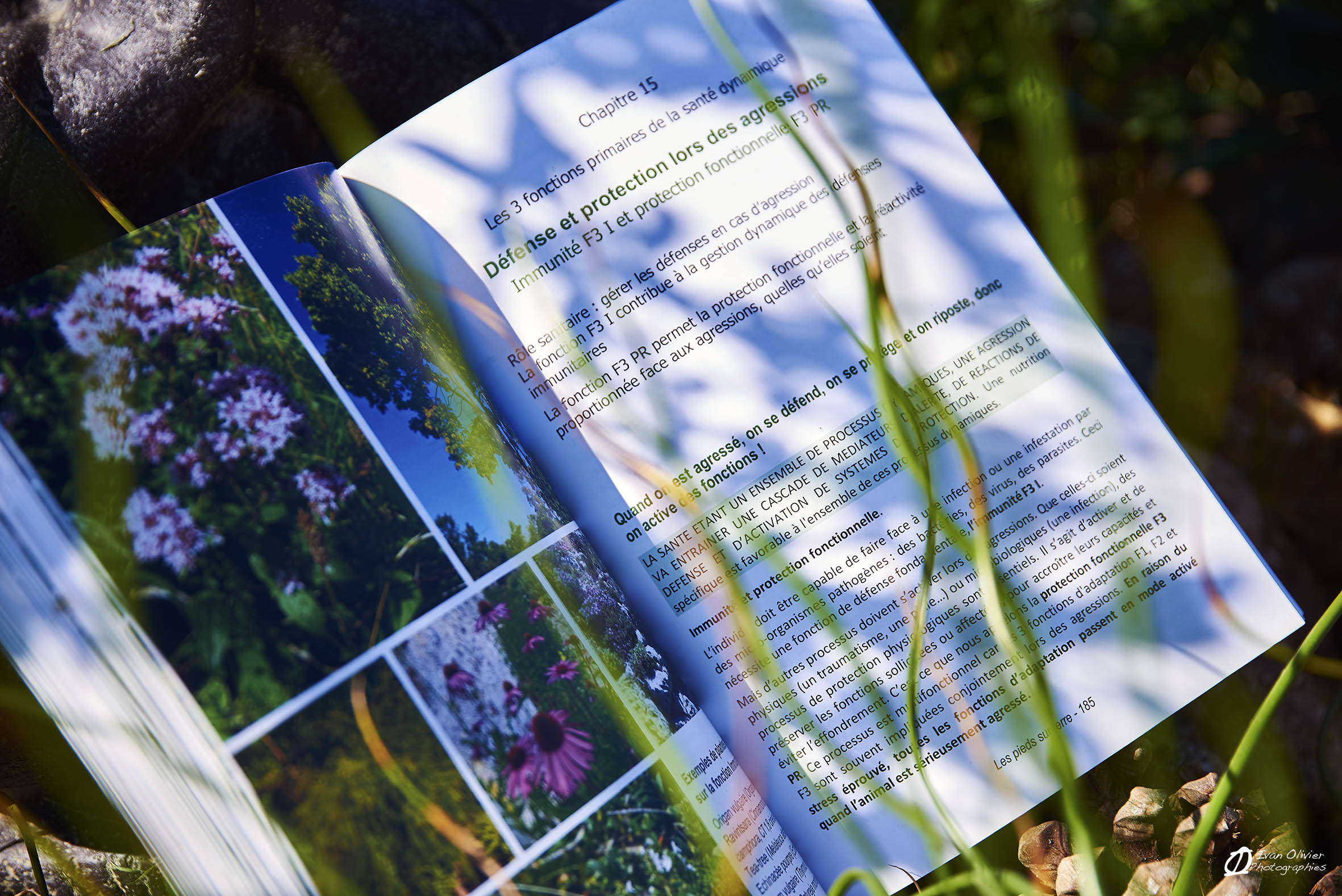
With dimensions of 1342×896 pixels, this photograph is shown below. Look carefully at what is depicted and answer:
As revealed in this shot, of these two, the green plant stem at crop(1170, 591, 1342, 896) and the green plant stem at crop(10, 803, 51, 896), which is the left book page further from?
the green plant stem at crop(1170, 591, 1342, 896)

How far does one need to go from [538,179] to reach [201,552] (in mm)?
332

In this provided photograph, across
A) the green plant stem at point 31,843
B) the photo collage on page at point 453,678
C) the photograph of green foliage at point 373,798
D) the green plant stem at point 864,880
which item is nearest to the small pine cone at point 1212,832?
the green plant stem at point 864,880

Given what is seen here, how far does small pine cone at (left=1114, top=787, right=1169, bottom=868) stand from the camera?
1.65 feet

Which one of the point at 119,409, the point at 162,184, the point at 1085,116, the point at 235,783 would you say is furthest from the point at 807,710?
the point at 1085,116

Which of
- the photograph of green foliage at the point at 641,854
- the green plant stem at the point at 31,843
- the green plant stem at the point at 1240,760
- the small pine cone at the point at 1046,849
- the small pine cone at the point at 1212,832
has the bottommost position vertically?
the small pine cone at the point at 1212,832

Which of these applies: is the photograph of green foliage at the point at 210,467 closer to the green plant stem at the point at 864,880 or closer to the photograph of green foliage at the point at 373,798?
the photograph of green foliage at the point at 373,798

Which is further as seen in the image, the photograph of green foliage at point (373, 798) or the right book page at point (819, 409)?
the right book page at point (819, 409)

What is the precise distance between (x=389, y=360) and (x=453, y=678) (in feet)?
0.68

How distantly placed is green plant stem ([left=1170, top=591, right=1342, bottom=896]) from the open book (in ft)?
0.35

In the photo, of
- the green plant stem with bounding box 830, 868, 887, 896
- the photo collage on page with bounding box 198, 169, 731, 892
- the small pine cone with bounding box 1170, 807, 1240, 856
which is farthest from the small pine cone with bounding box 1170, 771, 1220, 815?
the photo collage on page with bounding box 198, 169, 731, 892

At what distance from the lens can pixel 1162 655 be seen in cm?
58

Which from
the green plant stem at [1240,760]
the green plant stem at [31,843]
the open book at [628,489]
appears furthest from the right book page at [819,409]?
the green plant stem at [31,843]

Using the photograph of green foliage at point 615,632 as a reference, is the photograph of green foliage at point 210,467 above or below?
above

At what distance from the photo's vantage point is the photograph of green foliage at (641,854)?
0.47 meters
